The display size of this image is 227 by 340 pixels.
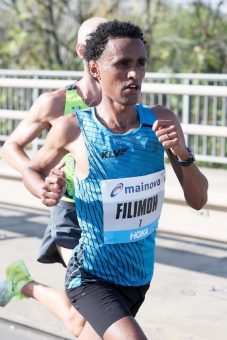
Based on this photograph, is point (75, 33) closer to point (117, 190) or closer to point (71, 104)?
point (71, 104)

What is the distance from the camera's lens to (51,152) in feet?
14.0

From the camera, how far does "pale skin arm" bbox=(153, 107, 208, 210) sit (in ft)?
12.4

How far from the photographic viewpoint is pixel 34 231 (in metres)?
9.15

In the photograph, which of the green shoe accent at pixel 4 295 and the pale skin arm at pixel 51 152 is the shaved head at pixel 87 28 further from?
the green shoe accent at pixel 4 295

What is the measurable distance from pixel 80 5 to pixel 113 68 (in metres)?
13.0

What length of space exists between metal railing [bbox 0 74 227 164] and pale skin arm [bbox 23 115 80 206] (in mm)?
1996

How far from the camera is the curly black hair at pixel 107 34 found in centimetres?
408

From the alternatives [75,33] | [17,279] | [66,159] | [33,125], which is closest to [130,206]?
[66,159]

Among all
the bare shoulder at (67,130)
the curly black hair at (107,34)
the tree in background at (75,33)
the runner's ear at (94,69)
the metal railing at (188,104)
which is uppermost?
the curly black hair at (107,34)

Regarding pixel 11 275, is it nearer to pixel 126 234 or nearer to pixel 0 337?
pixel 0 337

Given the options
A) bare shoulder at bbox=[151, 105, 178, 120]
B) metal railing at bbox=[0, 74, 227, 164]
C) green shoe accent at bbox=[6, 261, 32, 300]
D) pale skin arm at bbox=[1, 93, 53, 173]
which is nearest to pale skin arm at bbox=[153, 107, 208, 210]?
bare shoulder at bbox=[151, 105, 178, 120]

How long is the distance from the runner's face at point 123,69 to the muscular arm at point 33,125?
1193mm

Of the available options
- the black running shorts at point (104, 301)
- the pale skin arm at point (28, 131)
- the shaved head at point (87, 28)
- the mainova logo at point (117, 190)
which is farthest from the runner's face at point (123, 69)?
the pale skin arm at point (28, 131)

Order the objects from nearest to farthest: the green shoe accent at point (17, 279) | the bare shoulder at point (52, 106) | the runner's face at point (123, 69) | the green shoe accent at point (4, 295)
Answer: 1. the runner's face at point (123, 69)
2. the bare shoulder at point (52, 106)
3. the green shoe accent at point (17, 279)
4. the green shoe accent at point (4, 295)
